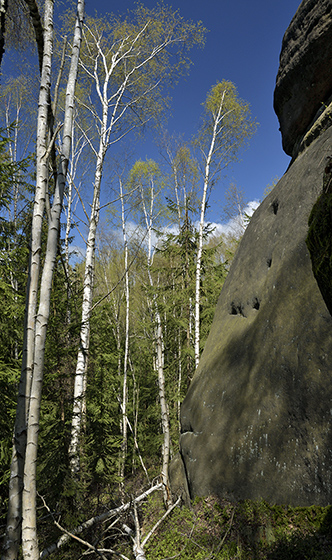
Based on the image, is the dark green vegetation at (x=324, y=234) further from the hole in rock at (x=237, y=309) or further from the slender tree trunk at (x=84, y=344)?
the slender tree trunk at (x=84, y=344)

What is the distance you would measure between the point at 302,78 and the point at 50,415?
8.54 m

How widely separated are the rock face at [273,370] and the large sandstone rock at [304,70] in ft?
0.14

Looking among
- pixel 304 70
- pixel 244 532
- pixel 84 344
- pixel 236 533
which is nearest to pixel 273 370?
pixel 244 532

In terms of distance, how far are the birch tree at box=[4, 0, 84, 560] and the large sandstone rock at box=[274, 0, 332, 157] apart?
4.89m

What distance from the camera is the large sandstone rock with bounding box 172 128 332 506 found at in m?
3.56

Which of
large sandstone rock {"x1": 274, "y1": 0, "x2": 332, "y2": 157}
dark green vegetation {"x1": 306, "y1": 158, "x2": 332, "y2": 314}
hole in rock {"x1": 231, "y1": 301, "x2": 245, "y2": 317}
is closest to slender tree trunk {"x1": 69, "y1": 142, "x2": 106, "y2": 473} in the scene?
hole in rock {"x1": 231, "y1": 301, "x2": 245, "y2": 317}

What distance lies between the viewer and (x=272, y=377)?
14.0 ft

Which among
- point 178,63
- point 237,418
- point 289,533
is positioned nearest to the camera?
point 289,533

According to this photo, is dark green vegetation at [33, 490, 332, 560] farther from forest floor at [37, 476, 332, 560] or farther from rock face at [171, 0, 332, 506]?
rock face at [171, 0, 332, 506]

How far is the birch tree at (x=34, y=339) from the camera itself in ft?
7.43

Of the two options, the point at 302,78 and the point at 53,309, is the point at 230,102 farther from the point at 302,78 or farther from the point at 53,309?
the point at 53,309

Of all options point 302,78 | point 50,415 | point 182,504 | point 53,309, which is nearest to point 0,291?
point 53,309

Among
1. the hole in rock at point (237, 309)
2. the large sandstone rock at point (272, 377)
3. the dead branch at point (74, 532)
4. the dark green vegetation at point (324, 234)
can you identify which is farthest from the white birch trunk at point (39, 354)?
the hole in rock at point (237, 309)

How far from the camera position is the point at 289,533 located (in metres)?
3.63
